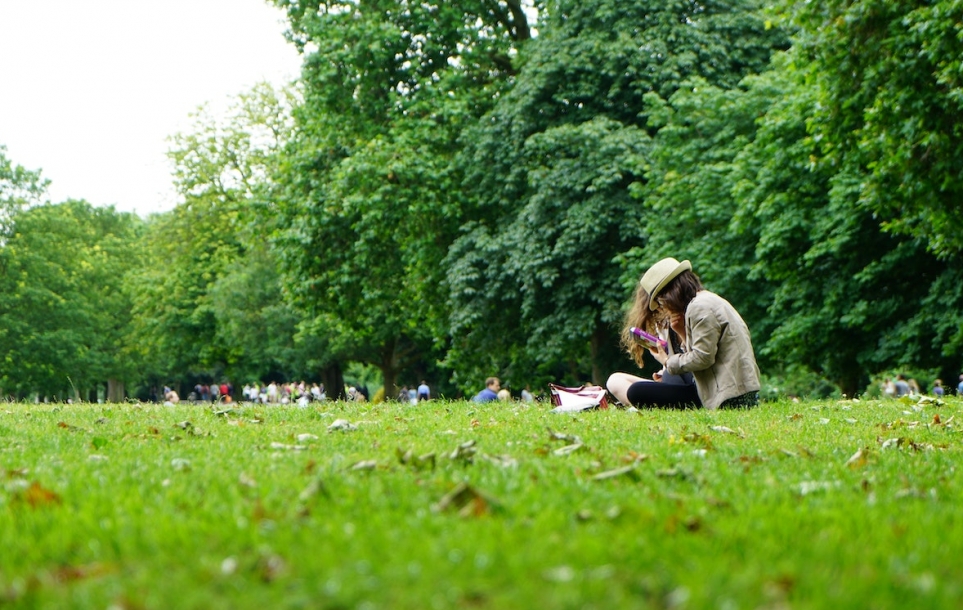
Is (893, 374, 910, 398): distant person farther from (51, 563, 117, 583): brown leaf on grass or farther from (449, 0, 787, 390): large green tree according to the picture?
(51, 563, 117, 583): brown leaf on grass

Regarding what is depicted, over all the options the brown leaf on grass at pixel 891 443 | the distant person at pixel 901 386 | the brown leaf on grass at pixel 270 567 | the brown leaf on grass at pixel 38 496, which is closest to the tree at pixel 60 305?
the distant person at pixel 901 386

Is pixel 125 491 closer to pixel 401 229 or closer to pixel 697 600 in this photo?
pixel 697 600

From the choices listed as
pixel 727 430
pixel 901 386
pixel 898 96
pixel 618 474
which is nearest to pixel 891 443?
pixel 727 430

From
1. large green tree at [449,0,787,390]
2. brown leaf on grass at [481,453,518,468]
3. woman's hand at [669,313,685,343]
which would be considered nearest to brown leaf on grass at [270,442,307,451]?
brown leaf on grass at [481,453,518,468]

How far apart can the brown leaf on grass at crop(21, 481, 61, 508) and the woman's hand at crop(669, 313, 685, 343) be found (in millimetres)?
7678

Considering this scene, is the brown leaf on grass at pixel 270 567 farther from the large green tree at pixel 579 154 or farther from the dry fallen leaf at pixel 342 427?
the large green tree at pixel 579 154

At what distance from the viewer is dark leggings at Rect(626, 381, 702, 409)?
1116 centimetres

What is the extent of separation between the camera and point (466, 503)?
420 centimetres

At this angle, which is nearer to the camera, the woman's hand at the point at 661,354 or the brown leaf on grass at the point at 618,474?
the brown leaf on grass at the point at 618,474

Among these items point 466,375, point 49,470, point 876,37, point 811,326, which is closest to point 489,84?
point 466,375

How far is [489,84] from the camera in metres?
29.5

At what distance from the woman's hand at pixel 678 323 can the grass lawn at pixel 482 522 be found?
3.84 metres

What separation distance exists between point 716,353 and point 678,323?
670mm

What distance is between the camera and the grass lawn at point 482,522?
114 inches
